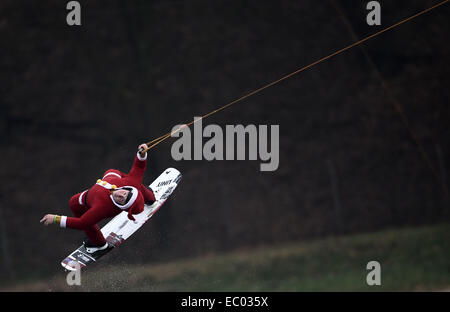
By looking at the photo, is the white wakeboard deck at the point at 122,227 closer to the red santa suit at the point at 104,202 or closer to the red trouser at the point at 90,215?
the red trouser at the point at 90,215

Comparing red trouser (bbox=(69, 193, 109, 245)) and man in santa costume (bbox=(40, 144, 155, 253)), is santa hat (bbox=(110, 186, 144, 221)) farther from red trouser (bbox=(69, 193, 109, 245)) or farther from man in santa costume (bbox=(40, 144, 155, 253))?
red trouser (bbox=(69, 193, 109, 245))

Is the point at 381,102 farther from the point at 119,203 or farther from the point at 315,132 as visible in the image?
the point at 119,203

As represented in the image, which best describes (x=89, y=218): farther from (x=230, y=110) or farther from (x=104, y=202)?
(x=230, y=110)

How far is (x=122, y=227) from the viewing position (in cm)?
1134

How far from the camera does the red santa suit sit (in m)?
9.34

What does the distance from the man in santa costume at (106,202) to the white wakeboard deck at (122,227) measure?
2.36 feet

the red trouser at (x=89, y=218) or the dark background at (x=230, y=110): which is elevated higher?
the dark background at (x=230, y=110)

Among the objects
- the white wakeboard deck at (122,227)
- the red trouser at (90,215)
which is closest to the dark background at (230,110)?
the white wakeboard deck at (122,227)

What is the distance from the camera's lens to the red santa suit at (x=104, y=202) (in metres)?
9.34

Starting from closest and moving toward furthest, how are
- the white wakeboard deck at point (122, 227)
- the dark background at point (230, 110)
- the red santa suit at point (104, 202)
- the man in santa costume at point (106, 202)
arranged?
the man in santa costume at point (106, 202) → the red santa suit at point (104, 202) → the white wakeboard deck at point (122, 227) → the dark background at point (230, 110)

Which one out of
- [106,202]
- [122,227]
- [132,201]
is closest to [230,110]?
[122,227]

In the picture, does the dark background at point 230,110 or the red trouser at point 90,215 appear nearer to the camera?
the red trouser at point 90,215

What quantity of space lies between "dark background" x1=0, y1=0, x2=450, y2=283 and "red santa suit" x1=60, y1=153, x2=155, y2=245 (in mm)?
6728

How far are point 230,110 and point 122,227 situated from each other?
286 inches
